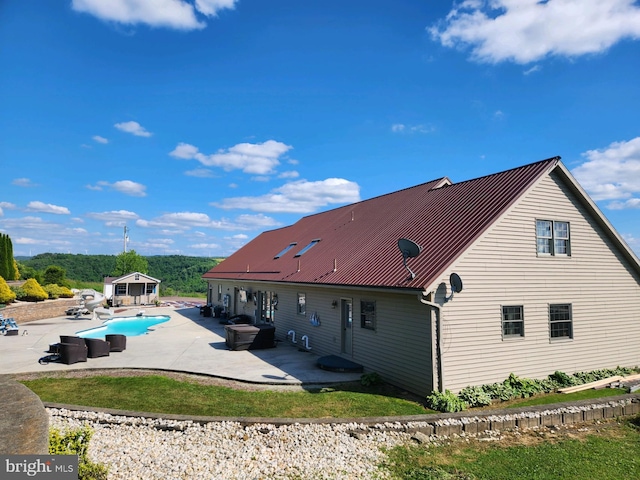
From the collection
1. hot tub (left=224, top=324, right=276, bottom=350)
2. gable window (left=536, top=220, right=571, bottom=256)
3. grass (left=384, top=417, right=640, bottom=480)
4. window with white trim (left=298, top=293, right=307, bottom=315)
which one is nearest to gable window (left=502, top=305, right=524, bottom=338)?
gable window (left=536, top=220, right=571, bottom=256)

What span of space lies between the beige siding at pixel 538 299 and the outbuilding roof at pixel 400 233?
514 millimetres

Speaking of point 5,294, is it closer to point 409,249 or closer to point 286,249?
point 286,249

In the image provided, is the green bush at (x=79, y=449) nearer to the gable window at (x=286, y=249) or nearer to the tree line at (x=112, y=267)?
the gable window at (x=286, y=249)

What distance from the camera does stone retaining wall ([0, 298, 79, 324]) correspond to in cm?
2477

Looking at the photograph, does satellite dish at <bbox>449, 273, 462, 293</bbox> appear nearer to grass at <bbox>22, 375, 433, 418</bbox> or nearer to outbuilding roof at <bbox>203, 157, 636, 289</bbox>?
outbuilding roof at <bbox>203, 157, 636, 289</bbox>

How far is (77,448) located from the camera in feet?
17.2

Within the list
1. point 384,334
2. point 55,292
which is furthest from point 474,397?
point 55,292

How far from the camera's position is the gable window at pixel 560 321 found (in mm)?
12469

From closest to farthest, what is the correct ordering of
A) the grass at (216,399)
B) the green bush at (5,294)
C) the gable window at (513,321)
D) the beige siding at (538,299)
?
the grass at (216,399) < the beige siding at (538,299) < the gable window at (513,321) < the green bush at (5,294)

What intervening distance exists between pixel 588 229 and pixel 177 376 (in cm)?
1442

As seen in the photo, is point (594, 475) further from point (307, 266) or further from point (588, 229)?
point (307, 266)

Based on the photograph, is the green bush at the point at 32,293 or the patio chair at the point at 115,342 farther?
the green bush at the point at 32,293

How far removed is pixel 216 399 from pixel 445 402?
5631 mm

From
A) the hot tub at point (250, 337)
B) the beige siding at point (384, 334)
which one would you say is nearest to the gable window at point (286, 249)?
the beige siding at point (384, 334)
